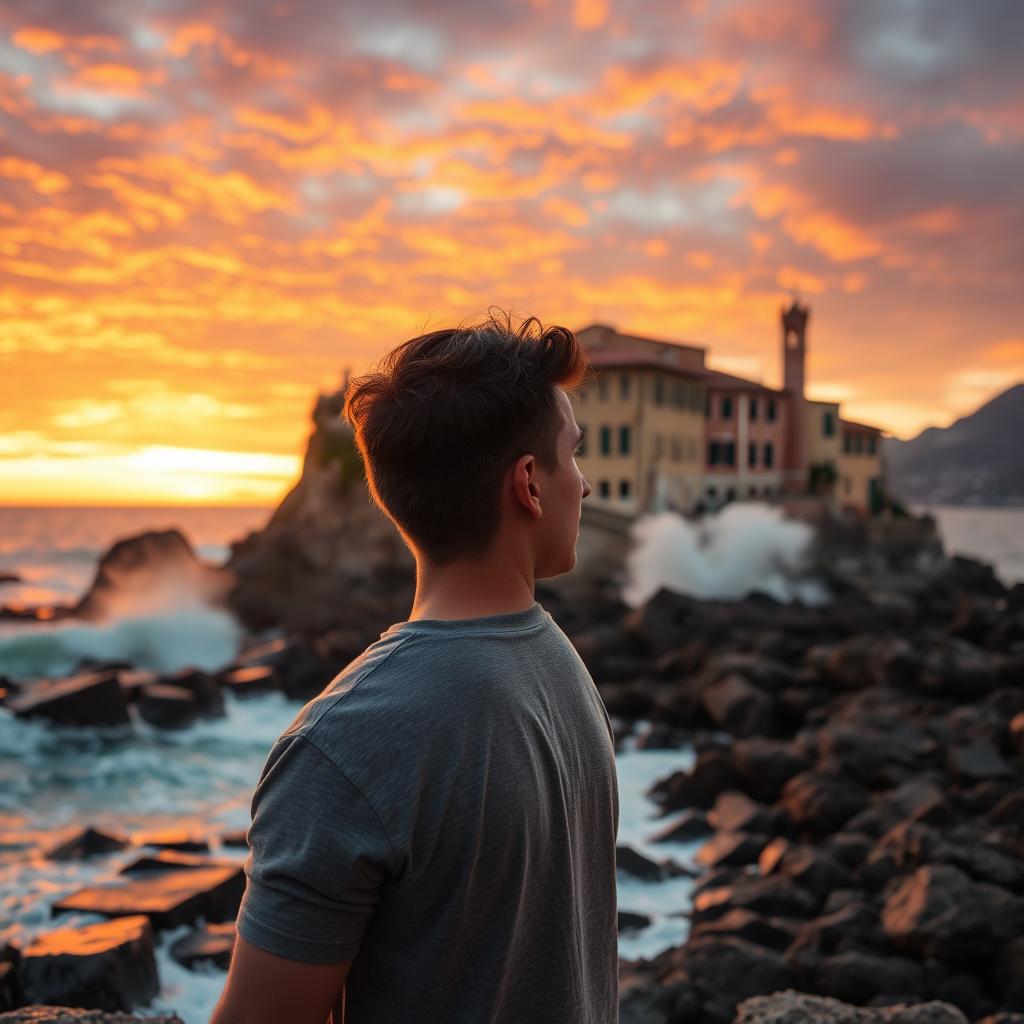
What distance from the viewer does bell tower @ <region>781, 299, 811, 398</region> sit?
5106cm

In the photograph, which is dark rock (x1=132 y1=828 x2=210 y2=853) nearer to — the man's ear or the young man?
the young man

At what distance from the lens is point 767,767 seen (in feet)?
40.9

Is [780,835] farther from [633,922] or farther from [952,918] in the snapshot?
[952,918]

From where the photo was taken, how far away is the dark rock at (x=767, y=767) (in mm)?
12398

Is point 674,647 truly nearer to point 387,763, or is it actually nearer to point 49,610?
point 387,763

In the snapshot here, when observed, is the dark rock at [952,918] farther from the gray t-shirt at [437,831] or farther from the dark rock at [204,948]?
the gray t-shirt at [437,831]

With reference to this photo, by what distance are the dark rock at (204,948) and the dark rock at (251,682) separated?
488 inches

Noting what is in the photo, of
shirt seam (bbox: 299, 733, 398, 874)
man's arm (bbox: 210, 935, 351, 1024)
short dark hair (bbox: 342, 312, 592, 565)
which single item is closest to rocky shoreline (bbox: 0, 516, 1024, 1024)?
man's arm (bbox: 210, 935, 351, 1024)

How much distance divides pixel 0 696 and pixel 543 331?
21142 mm

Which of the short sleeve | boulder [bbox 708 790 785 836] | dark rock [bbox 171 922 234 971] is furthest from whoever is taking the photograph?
boulder [bbox 708 790 785 836]

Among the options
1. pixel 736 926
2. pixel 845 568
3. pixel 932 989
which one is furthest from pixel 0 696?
pixel 845 568

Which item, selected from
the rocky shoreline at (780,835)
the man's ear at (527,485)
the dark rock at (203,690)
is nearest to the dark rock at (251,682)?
the rocky shoreline at (780,835)

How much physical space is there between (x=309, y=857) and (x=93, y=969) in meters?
6.21

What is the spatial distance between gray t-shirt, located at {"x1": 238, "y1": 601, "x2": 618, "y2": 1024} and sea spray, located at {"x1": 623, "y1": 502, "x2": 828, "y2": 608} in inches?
1422
